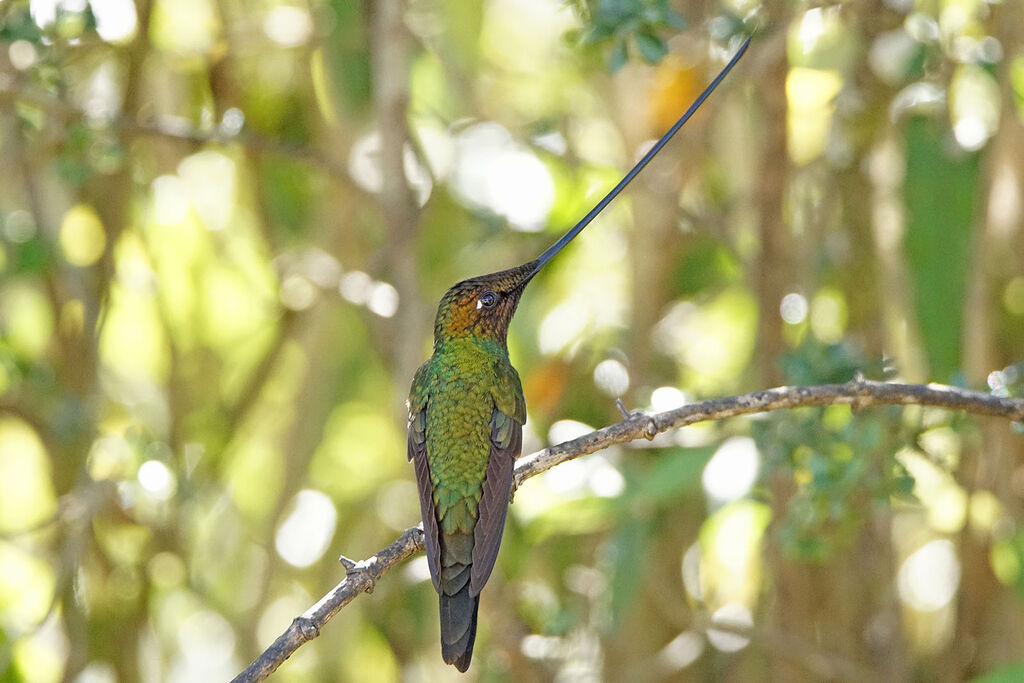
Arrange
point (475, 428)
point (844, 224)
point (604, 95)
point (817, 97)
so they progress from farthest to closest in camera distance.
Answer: point (604, 95)
point (817, 97)
point (844, 224)
point (475, 428)

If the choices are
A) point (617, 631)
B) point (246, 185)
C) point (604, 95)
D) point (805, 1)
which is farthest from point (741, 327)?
point (246, 185)

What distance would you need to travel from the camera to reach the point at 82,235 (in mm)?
4555

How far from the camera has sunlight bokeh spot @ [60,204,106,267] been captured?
4.41 meters

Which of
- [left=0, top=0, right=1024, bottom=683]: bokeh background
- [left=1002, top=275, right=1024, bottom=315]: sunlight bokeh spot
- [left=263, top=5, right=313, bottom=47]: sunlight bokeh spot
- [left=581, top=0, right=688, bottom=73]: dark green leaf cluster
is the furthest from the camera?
[left=263, top=5, right=313, bottom=47]: sunlight bokeh spot

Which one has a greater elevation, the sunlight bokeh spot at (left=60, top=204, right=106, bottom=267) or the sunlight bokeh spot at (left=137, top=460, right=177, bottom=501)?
the sunlight bokeh spot at (left=60, top=204, right=106, bottom=267)

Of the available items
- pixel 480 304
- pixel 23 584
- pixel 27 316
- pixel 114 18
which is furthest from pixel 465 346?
pixel 27 316

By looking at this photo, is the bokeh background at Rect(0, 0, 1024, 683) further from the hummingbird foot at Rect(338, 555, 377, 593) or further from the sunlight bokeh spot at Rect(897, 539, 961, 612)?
the hummingbird foot at Rect(338, 555, 377, 593)

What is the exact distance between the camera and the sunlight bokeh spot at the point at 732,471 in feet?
10.5

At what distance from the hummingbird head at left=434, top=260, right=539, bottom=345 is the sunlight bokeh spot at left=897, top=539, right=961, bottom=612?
193cm

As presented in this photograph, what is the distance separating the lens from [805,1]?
308cm

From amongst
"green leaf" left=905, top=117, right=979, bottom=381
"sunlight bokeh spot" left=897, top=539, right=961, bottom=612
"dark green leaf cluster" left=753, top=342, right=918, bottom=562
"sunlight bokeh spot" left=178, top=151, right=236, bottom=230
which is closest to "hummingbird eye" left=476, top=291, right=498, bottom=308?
"dark green leaf cluster" left=753, top=342, right=918, bottom=562

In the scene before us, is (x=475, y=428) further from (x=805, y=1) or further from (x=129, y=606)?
(x=129, y=606)

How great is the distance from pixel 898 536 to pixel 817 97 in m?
1.65

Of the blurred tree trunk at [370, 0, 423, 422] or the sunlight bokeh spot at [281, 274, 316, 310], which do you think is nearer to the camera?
the blurred tree trunk at [370, 0, 423, 422]
